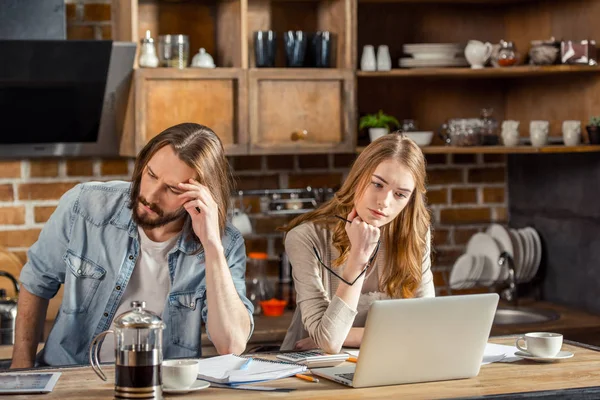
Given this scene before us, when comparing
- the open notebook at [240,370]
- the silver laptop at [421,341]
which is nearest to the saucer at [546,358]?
the silver laptop at [421,341]

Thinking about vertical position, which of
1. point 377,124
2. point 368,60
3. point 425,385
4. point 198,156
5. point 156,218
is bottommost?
point 425,385

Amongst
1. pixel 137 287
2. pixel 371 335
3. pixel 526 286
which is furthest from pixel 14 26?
pixel 526 286

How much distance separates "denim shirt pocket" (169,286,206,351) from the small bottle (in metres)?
1.23

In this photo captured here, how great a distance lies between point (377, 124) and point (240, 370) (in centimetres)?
187

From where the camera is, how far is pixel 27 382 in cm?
221

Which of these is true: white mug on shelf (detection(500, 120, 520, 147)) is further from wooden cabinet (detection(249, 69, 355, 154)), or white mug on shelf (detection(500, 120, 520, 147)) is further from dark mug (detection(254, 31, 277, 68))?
dark mug (detection(254, 31, 277, 68))

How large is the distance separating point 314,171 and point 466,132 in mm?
688

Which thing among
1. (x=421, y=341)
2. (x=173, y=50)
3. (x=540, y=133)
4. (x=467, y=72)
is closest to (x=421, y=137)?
(x=467, y=72)

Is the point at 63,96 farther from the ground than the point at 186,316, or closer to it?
farther from the ground

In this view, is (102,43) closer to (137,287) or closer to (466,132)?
(137,287)

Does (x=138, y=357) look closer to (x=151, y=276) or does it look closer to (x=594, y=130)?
(x=151, y=276)

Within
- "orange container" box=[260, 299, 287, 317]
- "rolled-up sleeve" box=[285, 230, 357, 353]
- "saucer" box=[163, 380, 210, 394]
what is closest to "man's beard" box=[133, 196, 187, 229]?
"rolled-up sleeve" box=[285, 230, 357, 353]

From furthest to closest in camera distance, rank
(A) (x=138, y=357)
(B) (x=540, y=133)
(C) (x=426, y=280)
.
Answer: (B) (x=540, y=133) → (C) (x=426, y=280) → (A) (x=138, y=357)

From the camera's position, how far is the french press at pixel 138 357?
202 centimetres
